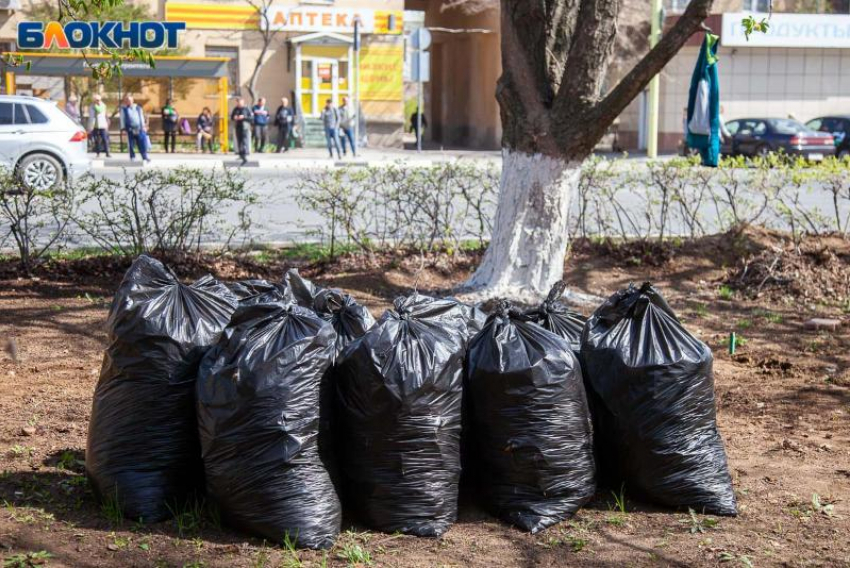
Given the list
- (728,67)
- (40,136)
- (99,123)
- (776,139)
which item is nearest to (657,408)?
(40,136)

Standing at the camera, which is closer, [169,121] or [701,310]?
[701,310]

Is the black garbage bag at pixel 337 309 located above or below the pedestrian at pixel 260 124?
below

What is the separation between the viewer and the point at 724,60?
35.8 metres

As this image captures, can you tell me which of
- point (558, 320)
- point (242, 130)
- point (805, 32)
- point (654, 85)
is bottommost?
point (558, 320)

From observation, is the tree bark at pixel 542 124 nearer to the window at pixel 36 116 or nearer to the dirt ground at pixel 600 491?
the dirt ground at pixel 600 491

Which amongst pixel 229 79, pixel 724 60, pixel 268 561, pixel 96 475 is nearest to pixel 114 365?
pixel 96 475

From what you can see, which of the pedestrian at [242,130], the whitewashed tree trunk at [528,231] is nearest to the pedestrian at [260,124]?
the pedestrian at [242,130]

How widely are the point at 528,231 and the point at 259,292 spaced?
11.8 ft

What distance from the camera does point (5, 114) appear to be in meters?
17.1

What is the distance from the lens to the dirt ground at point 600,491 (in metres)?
3.75

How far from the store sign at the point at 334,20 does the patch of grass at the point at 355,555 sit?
30.8 m

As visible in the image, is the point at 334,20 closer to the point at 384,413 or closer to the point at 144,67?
the point at 144,67

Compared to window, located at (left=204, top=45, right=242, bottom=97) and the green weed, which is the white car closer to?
the green weed

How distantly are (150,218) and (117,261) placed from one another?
0.50 metres
